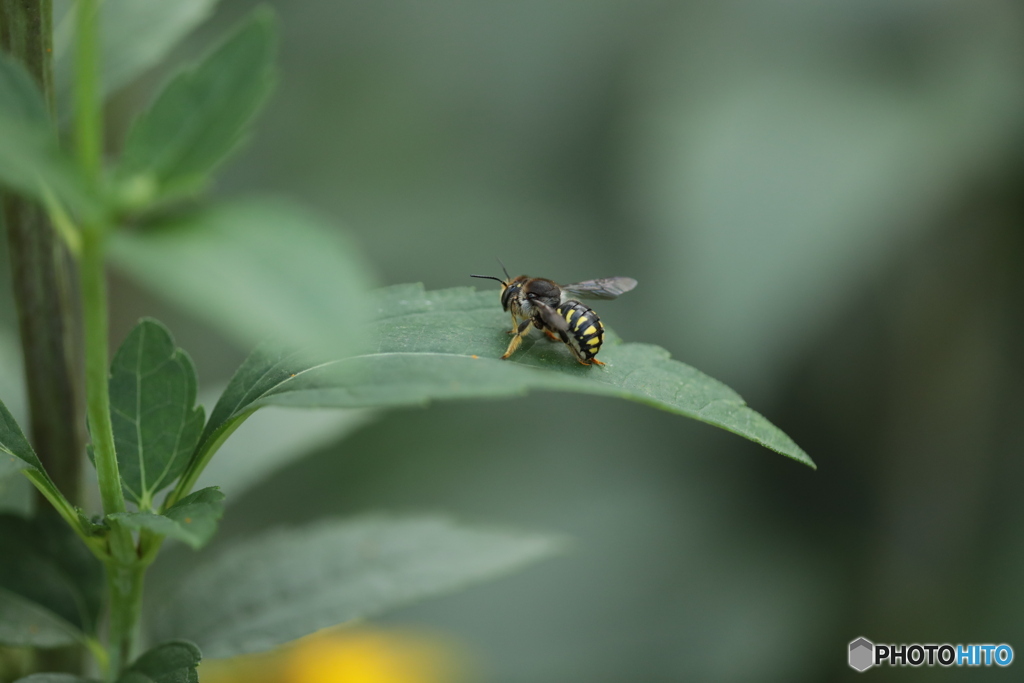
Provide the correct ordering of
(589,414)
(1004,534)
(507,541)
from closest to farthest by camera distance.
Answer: (507,541) < (1004,534) < (589,414)

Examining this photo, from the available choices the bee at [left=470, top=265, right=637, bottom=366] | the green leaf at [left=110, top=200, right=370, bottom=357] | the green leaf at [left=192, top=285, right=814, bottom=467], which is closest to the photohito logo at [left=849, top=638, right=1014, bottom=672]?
the bee at [left=470, top=265, right=637, bottom=366]

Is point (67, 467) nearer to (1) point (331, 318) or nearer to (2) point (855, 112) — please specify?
(1) point (331, 318)

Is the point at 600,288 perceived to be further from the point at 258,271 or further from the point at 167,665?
the point at 258,271

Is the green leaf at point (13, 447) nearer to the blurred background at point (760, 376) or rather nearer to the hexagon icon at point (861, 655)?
the blurred background at point (760, 376)

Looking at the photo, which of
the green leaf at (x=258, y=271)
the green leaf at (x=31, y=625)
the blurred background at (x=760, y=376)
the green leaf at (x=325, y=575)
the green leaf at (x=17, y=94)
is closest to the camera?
the green leaf at (x=258, y=271)

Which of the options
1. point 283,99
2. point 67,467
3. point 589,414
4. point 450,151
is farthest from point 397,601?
point 283,99

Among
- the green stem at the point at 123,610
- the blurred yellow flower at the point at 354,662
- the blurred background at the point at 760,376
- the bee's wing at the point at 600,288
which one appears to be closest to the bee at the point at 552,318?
the bee's wing at the point at 600,288

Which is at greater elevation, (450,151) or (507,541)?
(450,151)
